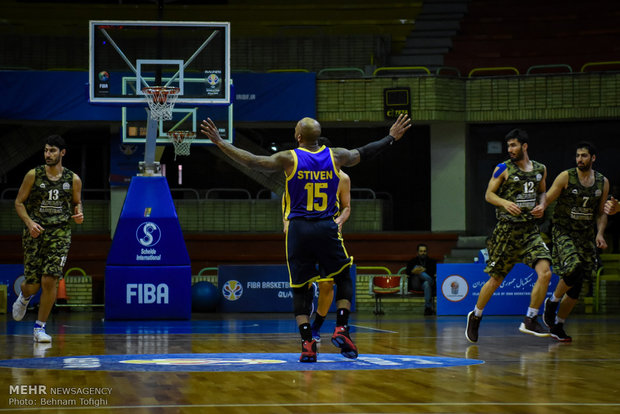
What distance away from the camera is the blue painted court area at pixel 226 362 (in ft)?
20.9

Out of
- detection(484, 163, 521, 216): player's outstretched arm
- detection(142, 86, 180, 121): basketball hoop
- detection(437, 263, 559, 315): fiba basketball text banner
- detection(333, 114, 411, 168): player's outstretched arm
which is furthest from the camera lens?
detection(437, 263, 559, 315): fiba basketball text banner

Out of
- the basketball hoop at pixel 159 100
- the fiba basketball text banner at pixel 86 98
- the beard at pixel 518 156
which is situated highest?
the fiba basketball text banner at pixel 86 98

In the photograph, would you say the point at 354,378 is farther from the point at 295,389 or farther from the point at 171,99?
the point at 171,99

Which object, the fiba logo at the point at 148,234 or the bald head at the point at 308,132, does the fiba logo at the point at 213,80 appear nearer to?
the fiba logo at the point at 148,234

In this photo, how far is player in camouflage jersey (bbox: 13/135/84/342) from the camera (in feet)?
29.8

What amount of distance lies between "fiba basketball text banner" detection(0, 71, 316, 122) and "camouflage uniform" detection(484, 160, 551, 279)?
12323 mm

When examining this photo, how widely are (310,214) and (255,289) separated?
1086 cm

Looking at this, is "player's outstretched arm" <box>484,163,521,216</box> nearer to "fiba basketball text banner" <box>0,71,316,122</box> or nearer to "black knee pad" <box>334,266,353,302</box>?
"black knee pad" <box>334,266,353,302</box>

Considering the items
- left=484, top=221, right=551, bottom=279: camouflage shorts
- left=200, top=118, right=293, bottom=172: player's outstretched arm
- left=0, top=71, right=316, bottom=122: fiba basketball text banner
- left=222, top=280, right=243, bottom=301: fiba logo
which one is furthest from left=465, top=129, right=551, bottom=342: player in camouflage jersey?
left=0, top=71, right=316, bottom=122: fiba basketball text banner

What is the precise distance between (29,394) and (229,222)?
1734 cm

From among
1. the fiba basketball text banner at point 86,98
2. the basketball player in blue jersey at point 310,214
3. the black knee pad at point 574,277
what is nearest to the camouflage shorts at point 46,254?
the basketball player in blue jersey at point 310,214

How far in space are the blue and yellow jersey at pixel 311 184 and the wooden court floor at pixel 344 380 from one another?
1201 mm

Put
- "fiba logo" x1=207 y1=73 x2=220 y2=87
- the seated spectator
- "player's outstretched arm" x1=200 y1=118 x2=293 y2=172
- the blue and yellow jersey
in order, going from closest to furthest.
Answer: "player's outstretched arm" x1=200 y1=118 x2=293 y2=172
the blue and yellow jersey
"fiba logo" x1=207 y1=73 x2=220 y2=87
the seated spectator

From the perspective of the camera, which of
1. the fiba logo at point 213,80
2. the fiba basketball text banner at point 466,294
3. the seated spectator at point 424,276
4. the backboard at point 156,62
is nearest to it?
the backboard at point 156,62
